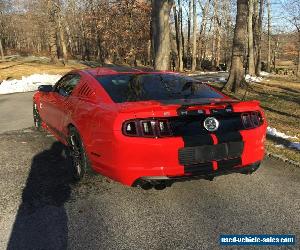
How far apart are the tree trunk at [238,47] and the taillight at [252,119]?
10607 mm

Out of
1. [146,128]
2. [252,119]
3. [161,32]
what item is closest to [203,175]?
[146,128]

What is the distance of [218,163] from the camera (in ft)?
14.5

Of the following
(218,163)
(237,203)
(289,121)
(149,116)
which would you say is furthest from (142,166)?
(289,121)

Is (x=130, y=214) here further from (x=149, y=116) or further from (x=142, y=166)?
(x=149, y=116)

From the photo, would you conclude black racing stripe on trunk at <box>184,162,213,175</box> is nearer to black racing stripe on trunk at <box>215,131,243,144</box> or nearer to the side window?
black racing stripe on trunk at <box>215,131,243,144</box>

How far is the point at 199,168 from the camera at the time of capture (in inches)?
170

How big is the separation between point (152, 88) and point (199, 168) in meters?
1.41

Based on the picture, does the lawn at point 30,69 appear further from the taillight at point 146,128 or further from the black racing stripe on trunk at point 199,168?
the black racing stripe on trunk at point 199,168

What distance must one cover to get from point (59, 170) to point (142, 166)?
209cm

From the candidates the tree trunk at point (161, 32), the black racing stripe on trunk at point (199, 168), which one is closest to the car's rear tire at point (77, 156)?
the black racing stripe on trunk at point (199, 168)

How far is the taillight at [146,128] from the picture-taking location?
4.20 meters

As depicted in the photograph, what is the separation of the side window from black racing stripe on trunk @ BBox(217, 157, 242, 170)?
260 centimetres

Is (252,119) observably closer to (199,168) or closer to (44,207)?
(199,168)

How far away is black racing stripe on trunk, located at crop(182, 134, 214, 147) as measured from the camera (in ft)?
13.9
